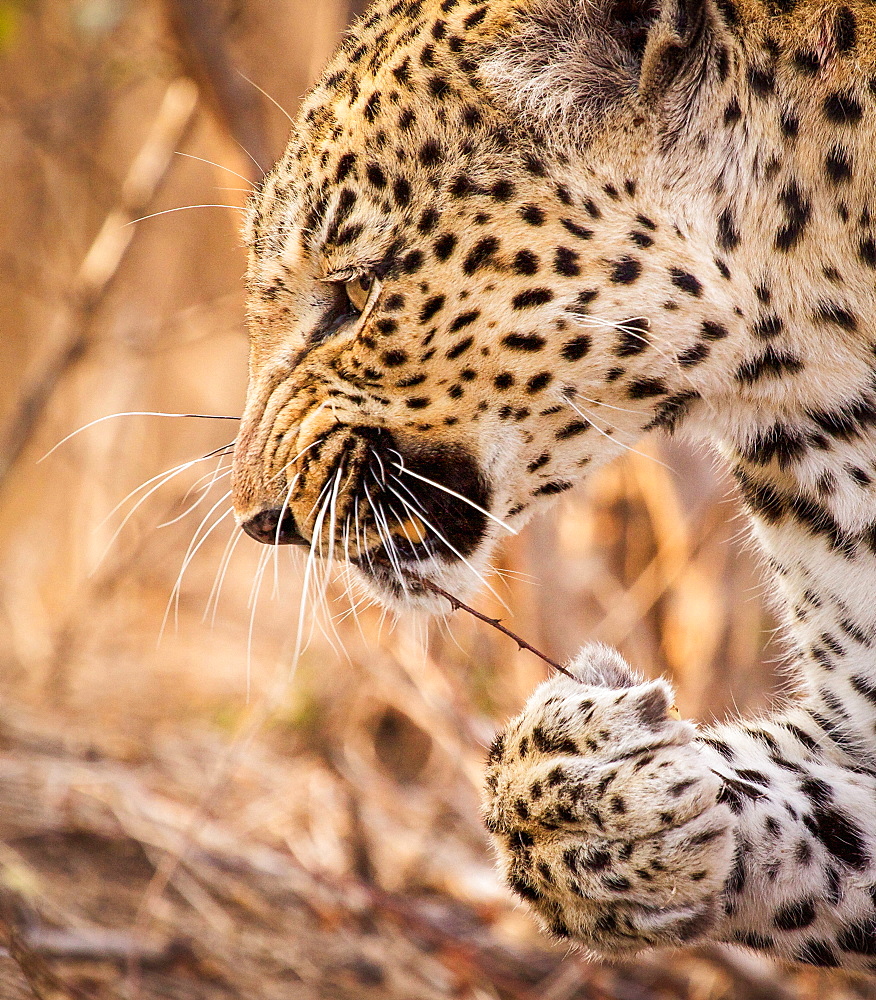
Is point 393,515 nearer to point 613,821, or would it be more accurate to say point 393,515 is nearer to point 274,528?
point 274,528

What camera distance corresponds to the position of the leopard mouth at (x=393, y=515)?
2.52m

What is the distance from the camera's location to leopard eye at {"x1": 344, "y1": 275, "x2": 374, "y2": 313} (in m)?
2.47

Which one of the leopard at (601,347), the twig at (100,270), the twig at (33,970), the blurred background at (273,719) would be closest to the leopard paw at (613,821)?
the leopard at (601,347)

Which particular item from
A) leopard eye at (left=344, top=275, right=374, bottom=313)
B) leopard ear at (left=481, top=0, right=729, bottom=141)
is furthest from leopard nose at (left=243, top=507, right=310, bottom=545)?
leopard ear at (left=481, top=0, right=729, bottom=141)

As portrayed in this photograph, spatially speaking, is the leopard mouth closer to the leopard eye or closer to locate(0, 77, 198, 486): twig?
the leopard eye

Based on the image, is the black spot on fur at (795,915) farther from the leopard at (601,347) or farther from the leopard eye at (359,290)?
the leopard eye at (359,290)

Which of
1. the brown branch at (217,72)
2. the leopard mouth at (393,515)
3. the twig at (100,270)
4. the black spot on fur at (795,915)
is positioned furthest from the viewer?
the twig at (100,270)

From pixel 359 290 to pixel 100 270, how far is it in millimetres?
3397

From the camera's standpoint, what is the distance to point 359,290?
8.20 ft

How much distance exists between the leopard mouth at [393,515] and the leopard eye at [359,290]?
0.27m

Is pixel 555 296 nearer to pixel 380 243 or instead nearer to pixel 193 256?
pixel 380 243

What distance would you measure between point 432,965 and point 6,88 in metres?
7.36

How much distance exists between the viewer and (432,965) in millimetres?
3963

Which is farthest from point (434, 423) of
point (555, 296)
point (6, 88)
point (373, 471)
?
point (6, 88)
